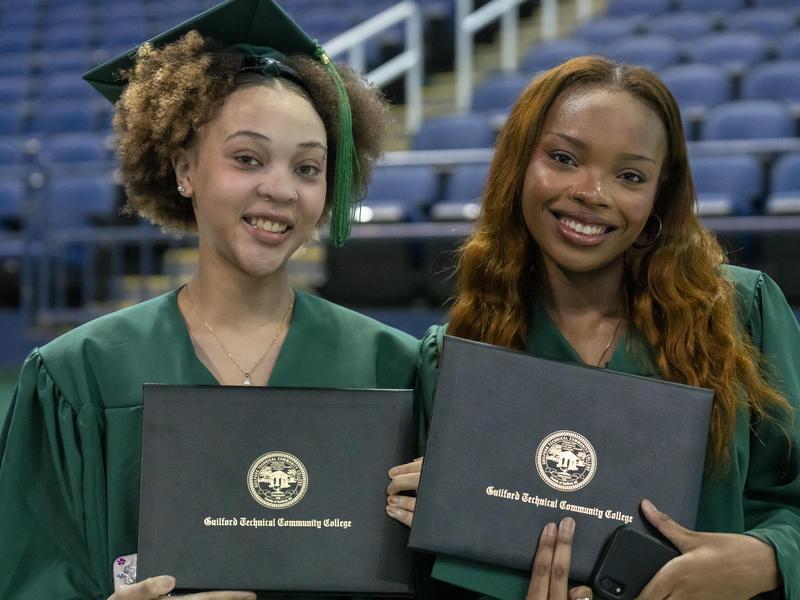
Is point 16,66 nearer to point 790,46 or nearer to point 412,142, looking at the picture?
point 412,142

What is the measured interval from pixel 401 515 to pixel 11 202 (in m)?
5.98

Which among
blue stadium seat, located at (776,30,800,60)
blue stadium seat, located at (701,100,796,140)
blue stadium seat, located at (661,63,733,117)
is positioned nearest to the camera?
blue stadium seat, located at (701,100,796,140)

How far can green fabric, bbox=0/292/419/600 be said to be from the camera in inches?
72.0

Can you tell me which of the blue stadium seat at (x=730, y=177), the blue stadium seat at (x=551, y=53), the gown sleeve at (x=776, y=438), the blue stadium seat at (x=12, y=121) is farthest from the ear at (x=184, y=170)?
the blue stadium seat at (x=12, y=121)

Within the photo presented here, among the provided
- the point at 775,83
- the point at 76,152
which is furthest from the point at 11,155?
the point at 775,83

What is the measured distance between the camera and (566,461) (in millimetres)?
1663

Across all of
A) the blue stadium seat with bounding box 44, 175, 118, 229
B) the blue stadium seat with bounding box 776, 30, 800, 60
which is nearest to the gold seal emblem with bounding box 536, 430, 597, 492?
the blue stadium seat with bounding box 44, 175, 118, 229

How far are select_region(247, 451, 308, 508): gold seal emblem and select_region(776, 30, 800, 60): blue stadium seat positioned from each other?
635 cm

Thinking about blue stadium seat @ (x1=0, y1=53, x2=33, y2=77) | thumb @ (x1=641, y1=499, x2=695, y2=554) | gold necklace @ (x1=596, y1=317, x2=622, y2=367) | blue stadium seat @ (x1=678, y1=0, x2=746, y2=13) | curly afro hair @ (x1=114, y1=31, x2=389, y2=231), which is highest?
blue stadium seat @ (x1=678, y1=0, x2=746, y2=13)

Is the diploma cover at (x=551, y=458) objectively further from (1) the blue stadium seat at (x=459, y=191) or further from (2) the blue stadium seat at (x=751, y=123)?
(2) the blue stadium seat at (x=751, y=123)

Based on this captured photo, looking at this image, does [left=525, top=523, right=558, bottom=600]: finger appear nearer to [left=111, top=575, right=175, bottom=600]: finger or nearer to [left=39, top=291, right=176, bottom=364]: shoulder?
[left=111, top=575, right=175, bottom=600]: finger

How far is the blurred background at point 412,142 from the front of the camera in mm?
5359

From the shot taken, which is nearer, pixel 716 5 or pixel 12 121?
pixel 716 5

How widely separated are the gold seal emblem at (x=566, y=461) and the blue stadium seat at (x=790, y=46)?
622 centimetres
